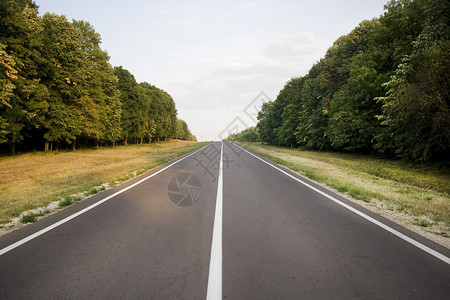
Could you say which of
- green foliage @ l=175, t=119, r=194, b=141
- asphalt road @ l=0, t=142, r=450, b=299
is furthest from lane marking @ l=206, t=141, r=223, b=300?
green foliage @ l=175, t=119, r=194, b=141

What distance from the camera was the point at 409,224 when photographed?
4578 mm

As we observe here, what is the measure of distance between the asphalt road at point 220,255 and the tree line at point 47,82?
15.3 m

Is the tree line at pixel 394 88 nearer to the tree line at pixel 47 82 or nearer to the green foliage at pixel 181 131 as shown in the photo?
the tree line at pixel 47 82

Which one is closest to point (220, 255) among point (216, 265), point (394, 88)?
point (216, 265)

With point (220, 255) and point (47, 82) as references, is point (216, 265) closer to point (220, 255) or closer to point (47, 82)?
point (220, 255)

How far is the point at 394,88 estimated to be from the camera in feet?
45.5

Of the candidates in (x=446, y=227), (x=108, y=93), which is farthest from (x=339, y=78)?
(x=108, y=93)

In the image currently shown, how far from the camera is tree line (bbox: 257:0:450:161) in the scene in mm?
10711

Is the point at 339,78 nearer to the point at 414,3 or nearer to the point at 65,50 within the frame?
the point at 414,3

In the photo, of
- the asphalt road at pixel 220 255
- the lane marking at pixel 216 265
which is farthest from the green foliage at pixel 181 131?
the lane marking at pixel 216 265

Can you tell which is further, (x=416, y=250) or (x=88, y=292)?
(x=416, y=250)

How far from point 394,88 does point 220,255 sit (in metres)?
16.8

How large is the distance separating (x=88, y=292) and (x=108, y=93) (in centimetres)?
3824

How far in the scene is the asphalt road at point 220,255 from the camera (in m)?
2.44
